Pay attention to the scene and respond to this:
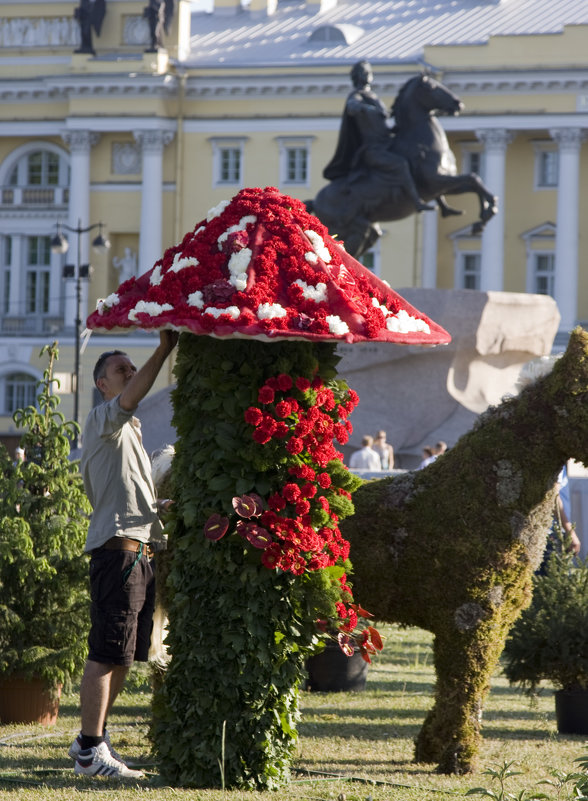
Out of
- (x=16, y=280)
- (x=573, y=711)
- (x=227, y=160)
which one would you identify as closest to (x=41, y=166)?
(x=16, y=280)

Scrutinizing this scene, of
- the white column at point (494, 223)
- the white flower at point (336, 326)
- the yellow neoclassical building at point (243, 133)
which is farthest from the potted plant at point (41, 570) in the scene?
the white column at point (494, 223)

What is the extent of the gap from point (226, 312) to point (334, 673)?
15.3 feet

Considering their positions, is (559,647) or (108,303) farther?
(559,647)

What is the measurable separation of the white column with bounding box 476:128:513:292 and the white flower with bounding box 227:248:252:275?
162ft

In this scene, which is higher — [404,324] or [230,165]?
[230,165]

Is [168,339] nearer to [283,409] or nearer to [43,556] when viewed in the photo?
[283,409]

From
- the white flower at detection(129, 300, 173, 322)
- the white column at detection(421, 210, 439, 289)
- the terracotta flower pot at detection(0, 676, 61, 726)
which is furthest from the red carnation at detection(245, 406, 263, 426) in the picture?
the white column at detection(421, 210, 439, 289)

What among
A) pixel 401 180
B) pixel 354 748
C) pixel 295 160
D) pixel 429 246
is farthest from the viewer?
pixel 295 160

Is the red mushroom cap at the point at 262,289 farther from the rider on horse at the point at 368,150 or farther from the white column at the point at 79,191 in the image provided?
the white column at the point at 79,191

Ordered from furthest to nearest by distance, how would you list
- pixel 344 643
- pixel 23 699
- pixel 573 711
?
pixel 573 711, pixel 23 699, pixel 344 643

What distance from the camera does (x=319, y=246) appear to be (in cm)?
621

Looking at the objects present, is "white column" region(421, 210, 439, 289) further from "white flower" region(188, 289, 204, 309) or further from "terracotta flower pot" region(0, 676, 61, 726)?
"white flower" region(188, 289, 204, 309)

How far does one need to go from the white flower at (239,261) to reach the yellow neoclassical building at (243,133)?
4740 cm

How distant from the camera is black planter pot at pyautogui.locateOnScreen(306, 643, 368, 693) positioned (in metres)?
10.0
